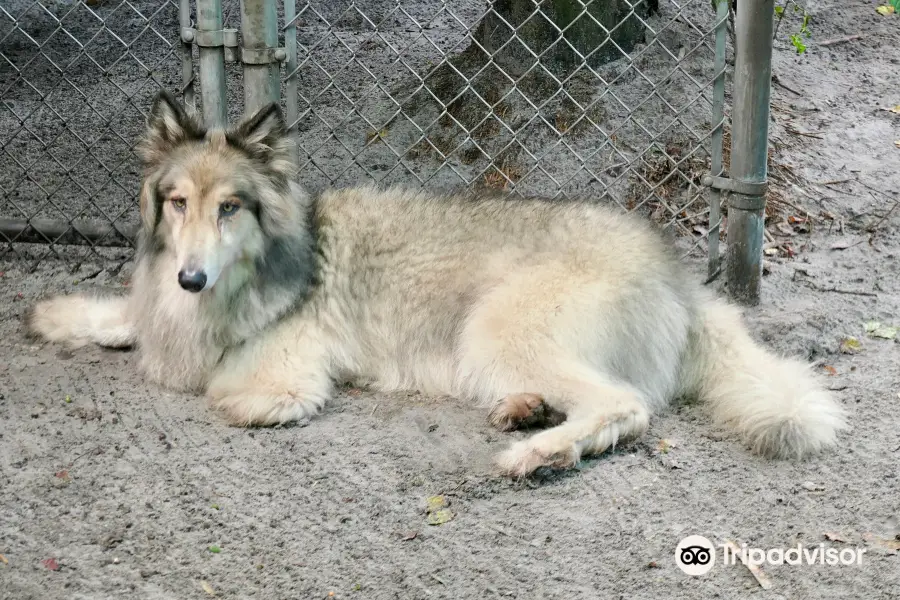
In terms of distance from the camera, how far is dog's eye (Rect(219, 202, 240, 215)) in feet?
12.1

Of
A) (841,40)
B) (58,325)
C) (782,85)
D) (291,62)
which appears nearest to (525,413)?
(291,62)

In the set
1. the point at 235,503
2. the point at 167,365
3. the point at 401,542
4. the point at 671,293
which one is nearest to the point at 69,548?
the point at 235,503

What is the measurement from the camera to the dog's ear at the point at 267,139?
380 centimetres

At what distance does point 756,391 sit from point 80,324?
10.2 ft

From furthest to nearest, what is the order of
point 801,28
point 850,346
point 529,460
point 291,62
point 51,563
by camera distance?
point 801,28, point 291,62, point 850,346, point 529,460, point 51,563

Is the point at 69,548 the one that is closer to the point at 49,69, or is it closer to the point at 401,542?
the point at 401,542

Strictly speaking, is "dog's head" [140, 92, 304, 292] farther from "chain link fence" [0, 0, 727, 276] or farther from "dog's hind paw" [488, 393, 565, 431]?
"chain link fence" [0, 0, 727, 276]

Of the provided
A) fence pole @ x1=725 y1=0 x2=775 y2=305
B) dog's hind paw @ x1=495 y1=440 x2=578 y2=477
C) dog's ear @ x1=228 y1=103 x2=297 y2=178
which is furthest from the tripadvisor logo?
dog's ear @ x1=228 y1=103 x2=297 y2=178

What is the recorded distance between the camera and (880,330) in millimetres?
4559

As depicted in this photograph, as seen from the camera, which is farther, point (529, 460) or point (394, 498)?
point (529, 460)

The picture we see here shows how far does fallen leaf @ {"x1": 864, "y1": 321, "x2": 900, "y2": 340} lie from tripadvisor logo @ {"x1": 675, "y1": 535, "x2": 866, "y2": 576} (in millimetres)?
1933

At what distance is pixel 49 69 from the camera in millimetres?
6719

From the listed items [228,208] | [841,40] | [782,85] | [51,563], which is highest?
[841,40]

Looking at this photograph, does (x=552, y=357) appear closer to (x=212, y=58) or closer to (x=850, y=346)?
(x=850, y=346)
